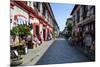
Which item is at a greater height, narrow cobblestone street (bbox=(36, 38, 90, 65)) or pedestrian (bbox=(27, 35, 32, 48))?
pedestrian (bbox=(27, 35, 32, 48))

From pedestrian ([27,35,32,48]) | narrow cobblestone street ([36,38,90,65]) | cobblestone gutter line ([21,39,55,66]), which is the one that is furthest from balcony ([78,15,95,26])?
pedestrian ([27,35,32,48])

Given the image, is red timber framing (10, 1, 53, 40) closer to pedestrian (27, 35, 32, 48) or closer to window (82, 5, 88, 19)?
pedestrian (27, 35, 32, 48)

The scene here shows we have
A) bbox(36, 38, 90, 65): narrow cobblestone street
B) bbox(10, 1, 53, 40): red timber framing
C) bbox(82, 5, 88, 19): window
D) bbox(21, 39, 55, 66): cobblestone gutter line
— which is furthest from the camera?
bbox(82, 5, 88, 19): window

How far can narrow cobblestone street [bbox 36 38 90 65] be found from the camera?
2.63 meters

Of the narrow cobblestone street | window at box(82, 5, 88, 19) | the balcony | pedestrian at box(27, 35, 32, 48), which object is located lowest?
the narrow cobblestone street

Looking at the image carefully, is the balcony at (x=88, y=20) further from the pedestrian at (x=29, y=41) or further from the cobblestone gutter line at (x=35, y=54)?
the pedestrian at (x=29, y=41)

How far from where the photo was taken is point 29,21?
8.17 feet

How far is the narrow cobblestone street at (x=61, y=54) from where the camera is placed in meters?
2.63

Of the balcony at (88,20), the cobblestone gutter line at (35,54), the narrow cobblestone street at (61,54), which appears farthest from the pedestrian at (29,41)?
the balcony at (88,20)

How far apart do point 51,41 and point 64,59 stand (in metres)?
0.33

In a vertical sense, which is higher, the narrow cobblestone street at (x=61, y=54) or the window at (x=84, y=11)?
the window at (x=84, y=11)

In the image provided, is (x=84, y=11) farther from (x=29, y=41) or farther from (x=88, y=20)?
(x=29, y=41)

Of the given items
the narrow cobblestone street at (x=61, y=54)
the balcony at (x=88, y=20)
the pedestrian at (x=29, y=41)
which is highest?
the balcony at (x=88, y=20)

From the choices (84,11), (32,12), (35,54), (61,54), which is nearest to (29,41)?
(35,54)
